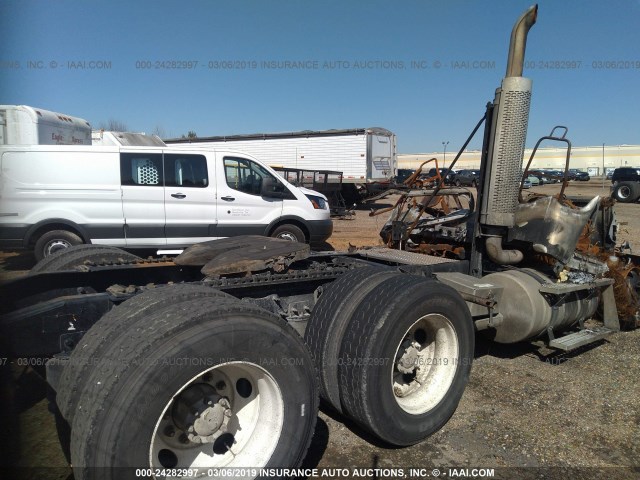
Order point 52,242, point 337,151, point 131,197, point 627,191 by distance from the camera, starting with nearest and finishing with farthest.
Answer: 1. point 52,242
2. point 131,197
3. point 337,151
4. point 627,191

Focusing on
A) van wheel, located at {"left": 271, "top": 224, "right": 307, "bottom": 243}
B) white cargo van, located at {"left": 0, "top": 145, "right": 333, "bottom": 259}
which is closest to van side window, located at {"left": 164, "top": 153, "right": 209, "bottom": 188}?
white cargo van, located at {"left": 0, "top": 145, "right": 333, "bottom": 259}

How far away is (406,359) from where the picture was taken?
3.24 m

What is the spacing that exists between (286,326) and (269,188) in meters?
6.30

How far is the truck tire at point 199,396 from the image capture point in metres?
1.89

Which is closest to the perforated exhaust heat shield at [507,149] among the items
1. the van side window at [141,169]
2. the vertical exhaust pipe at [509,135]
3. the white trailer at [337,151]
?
the vertical exhaust pipe at [509,135]

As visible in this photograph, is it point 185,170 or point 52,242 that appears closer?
point 52,242

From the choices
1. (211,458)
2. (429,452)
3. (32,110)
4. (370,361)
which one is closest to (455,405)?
(429,452)

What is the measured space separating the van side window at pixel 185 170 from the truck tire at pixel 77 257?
153 inches

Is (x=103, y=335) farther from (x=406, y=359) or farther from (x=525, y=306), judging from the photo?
(x=525, y=306)

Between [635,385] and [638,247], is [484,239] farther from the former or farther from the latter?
[638,247]

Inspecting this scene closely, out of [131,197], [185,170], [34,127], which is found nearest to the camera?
[131,197]

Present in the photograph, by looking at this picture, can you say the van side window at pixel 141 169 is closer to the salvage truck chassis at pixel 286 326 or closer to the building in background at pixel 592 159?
the salvage truck chassis at pixel 286 326

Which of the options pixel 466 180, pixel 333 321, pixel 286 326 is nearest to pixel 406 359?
pixel 333 321

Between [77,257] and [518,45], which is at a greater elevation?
[518,45]
